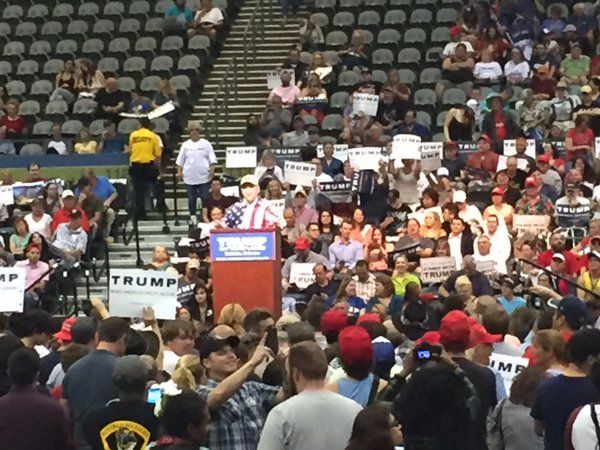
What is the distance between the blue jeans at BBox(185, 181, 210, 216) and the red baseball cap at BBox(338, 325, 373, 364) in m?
14.9

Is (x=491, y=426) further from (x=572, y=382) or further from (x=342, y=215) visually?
(x=342, y=215)

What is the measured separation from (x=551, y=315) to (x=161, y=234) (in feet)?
43.7

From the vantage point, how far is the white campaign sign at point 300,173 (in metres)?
23.1

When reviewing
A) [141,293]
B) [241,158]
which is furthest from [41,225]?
[141,293]

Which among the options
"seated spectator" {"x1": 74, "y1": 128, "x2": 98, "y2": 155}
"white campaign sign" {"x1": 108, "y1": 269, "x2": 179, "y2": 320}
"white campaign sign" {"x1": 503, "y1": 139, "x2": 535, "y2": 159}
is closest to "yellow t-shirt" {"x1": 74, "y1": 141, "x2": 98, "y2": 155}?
"seated spectator" {"x1": 74, "y1": 128, "x2": 98, "y2": 155}

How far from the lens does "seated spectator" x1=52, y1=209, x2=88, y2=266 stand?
2152 centimetres

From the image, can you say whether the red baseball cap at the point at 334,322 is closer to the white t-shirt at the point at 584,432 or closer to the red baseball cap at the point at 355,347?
the red baseball cap at the point at 355,347

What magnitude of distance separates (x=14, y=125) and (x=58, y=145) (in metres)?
1.37

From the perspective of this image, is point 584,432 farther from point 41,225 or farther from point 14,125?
point 14,125

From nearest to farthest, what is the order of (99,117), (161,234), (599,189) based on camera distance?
1. (599,189)
2. (161,234)
3. (99,117)

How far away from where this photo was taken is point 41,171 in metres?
25.1

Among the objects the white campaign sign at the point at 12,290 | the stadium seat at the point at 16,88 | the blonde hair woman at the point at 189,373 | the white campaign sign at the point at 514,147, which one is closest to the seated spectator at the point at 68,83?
the stadium seat at the point at 16,88

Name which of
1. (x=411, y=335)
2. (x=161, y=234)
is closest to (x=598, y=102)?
(x=161, y=234)

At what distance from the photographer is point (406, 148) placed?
888 inches
